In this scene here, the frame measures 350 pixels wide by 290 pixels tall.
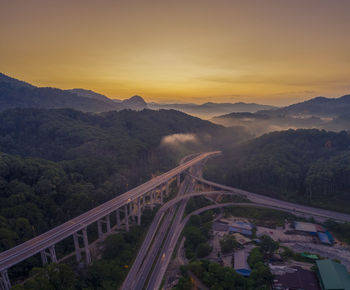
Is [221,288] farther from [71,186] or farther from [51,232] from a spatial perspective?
[71,186]

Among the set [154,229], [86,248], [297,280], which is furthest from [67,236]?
[297,280]

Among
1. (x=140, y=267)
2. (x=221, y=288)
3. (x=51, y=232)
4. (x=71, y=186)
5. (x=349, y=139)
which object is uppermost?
(x=349, y=139)

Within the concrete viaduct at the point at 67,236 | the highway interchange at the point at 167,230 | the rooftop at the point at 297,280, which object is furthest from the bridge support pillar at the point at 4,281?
the rooftop at the point at 297,280

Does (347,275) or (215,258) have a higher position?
(347,275)

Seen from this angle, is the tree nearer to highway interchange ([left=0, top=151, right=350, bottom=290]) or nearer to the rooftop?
highway interchange ([left=0, top=151, right=350, bottom=290])

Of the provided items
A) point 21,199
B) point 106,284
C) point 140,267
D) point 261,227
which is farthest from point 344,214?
point 21,199

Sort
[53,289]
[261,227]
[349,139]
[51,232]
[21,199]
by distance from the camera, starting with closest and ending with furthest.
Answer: [53,289] < [51,232] < [21,199] < [261,227] < [349,139]
